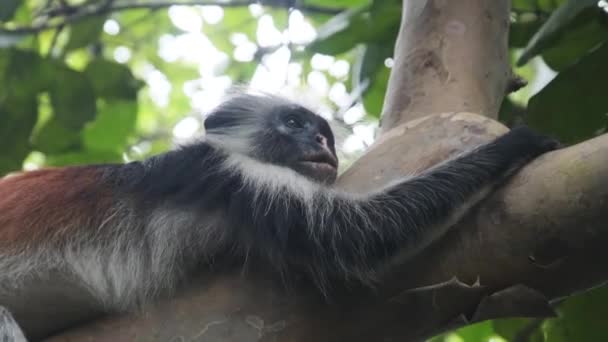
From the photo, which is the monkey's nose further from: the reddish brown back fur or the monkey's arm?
the reddish brown back fur

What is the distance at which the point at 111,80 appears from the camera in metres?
5.24

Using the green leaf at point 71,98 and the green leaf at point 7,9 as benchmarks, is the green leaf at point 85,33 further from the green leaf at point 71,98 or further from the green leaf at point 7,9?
the green leaf at point 7,9

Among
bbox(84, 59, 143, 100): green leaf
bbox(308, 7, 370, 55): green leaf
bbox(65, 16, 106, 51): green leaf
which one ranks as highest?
bbox(308, 7, 370, 55): green leaf

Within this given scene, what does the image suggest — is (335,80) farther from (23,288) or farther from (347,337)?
(347,337)

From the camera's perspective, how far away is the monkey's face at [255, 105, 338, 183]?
145 inches

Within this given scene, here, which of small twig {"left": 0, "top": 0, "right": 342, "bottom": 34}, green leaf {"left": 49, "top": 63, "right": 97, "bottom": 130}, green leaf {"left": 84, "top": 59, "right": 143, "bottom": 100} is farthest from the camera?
small twig {"left": 0, "top": 0, "right": 342, "bottom": 34}

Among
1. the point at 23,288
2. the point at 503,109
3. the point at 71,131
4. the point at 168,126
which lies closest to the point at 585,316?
the point at 503,109

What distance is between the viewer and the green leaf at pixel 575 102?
121 inches

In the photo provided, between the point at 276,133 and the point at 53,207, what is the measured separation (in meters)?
1.24

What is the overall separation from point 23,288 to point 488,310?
174cm

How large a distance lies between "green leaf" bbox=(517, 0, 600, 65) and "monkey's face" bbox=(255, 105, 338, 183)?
96 centimetres

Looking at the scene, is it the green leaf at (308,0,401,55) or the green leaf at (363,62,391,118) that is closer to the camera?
the green leaf at (308,0,401,55)

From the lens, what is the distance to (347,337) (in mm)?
2432

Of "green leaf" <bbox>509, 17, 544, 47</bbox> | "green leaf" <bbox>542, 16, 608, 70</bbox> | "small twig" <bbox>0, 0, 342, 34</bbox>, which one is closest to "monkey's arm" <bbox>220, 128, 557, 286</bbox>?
"green leaf" <bbox>542, 16, 608, 70</bbox>
